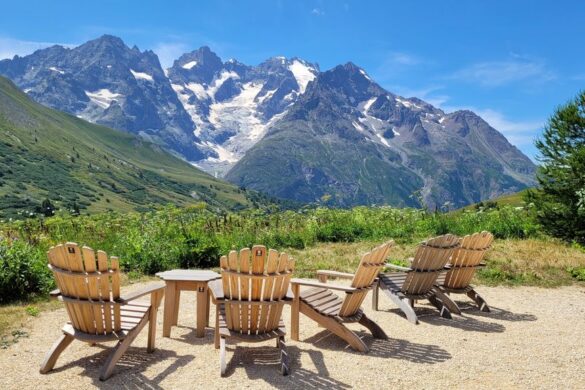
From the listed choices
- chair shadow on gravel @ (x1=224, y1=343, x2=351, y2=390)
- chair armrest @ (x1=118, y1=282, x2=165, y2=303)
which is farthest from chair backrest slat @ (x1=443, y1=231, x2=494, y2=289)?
chair armrest @ (x1=118, y1=282, x2=165, y2=303)

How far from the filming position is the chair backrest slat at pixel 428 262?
8.49m

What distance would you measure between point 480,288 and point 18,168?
205887mm

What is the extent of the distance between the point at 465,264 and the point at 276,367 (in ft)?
15.1

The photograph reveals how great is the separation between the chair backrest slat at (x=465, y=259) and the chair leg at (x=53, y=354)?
6.46 m

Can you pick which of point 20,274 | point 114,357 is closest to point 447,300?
point 114,357

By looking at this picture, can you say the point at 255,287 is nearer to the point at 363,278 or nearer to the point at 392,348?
the point at 363,278

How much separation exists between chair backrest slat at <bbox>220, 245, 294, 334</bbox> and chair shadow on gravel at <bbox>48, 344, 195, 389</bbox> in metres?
0.92

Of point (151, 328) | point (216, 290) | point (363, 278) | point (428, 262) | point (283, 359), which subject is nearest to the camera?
point (283, 359)

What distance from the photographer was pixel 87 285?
18.6 feet

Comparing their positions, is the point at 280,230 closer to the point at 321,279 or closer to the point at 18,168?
the point at 321,279

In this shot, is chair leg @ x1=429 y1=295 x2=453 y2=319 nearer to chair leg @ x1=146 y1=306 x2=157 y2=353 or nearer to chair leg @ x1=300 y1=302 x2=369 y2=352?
chair leg @ x1=300 y1=302 x2=369 y2=352

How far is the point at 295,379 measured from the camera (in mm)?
5938

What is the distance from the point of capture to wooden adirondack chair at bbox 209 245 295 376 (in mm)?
6023

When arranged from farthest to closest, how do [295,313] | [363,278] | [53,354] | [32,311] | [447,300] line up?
[447,300], [32,311], [295,313], [363,278], [53,354]
